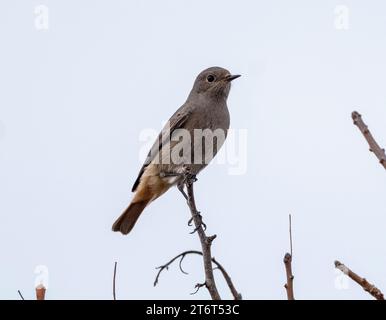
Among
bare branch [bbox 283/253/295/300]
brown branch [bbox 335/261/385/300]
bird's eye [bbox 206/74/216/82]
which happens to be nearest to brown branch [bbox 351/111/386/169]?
brown branch [bbox 335/261/385/300]

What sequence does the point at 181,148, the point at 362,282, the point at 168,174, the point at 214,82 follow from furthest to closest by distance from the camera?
the point at 214,82 → the point at 168,174 → the point at 181,148 → the point at 362,282

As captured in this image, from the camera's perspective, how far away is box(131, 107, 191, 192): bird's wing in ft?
29.4

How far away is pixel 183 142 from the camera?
340 inches

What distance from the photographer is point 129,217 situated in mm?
9156

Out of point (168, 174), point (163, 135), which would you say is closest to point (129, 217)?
point (168, 174)

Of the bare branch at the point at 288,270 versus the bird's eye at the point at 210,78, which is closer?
the bare branch at the point at 288,270

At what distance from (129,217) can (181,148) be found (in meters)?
1.33

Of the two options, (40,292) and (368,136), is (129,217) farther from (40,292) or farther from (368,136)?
(368,136)

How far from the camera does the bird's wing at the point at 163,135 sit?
353 inches

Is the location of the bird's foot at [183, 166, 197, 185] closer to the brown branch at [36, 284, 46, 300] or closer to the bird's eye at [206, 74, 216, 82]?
the brown branch at [36, 284, 46, 300]

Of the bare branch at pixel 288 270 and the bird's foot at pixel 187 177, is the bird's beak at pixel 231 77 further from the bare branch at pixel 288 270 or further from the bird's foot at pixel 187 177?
the bare branch at pixel 288 270

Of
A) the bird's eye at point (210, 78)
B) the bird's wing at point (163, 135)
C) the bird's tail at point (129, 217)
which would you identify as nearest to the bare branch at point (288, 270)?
the bird's wing at point (163, 135)

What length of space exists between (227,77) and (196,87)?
49 centimetres
